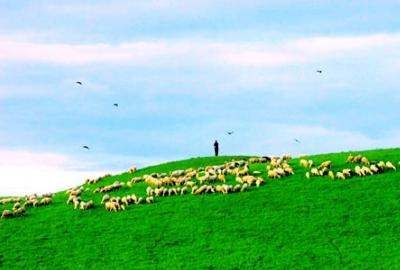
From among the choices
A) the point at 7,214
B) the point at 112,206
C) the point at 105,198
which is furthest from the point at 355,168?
the point at 7,214

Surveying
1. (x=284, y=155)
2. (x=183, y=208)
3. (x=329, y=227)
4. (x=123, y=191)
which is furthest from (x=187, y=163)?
(x=329, y=227)

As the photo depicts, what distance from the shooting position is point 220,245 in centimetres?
3578

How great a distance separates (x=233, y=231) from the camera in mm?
37250

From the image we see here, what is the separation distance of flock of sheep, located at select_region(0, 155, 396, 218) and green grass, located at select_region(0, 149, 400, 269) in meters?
0.70

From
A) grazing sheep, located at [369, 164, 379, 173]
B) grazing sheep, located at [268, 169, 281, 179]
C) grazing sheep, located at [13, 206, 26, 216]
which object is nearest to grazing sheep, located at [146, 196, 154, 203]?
grazing sheep, located at [268, 169, 281, 179]

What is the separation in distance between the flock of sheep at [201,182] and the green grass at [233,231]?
0.70 meters

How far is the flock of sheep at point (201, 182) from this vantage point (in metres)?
43.0

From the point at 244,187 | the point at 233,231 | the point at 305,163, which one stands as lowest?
the point at 233,231

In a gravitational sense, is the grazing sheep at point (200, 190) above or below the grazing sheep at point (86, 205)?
above

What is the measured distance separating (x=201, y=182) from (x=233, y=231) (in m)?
8.22

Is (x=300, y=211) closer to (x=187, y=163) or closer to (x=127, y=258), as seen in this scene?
(x=127, y=258)

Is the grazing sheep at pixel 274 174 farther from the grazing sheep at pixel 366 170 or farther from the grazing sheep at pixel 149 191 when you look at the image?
the grazing sheep at pixel 149 191

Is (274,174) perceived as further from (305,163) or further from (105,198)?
(105,198)

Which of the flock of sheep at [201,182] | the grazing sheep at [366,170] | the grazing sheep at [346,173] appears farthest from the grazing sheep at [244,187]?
the grazing sheep at [366,170]
